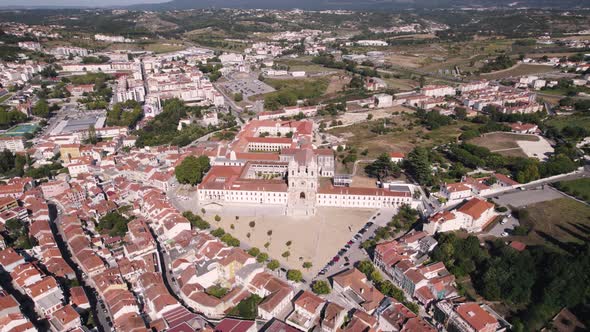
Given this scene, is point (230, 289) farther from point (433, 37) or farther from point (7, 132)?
point (433, 37)

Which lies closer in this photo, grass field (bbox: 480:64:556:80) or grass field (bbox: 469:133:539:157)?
grass field (bbox: 469:133:539:157)

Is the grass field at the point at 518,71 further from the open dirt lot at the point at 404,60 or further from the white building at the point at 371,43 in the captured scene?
the white building at the point at 371,43

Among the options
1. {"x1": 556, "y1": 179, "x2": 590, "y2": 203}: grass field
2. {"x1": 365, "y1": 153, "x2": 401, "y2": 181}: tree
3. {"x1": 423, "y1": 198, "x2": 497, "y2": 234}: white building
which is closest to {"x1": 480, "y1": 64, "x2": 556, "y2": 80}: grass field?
{"x1": 556, "y1": 179, "x2": 590, "y2": 203}: grass field

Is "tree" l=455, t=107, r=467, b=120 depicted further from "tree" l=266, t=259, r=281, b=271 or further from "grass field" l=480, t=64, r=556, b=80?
"tree" l=266, t=259, r=281, b=271

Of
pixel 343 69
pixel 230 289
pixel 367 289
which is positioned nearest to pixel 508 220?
pixel 367 289

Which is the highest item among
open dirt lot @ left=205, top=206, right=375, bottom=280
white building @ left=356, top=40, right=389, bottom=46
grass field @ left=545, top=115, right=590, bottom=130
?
white building @ left=356, top=40, right=389, bottom=46

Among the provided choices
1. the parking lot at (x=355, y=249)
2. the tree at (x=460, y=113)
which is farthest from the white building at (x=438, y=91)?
the parking lot at (x=355, y=249)
